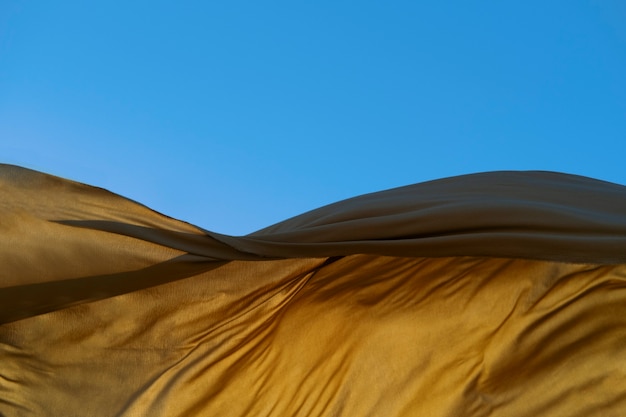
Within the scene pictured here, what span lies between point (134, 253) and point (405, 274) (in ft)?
3.79

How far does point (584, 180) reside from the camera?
130 inches

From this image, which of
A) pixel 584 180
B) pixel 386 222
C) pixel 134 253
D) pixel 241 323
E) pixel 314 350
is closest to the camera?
pixel 134 253

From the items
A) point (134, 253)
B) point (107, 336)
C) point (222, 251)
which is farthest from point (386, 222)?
point (107, 336)

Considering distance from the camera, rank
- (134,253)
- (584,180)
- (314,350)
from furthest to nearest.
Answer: (584,180), (314,350), (134,253)

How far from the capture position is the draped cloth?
227 cm

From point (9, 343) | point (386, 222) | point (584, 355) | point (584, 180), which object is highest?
point (584, 180)

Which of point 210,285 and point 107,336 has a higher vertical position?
point 210,285

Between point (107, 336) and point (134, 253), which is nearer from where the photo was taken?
point (134, 253)

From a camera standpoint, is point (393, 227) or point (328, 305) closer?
point (393, 227)

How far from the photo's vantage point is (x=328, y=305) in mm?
2922

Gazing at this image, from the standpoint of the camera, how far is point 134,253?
2262 millimetres

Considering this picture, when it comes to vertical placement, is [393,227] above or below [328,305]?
above

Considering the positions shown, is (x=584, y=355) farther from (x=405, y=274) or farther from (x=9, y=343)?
(x=9, y=343)

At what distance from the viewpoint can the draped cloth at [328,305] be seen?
7.45ft
